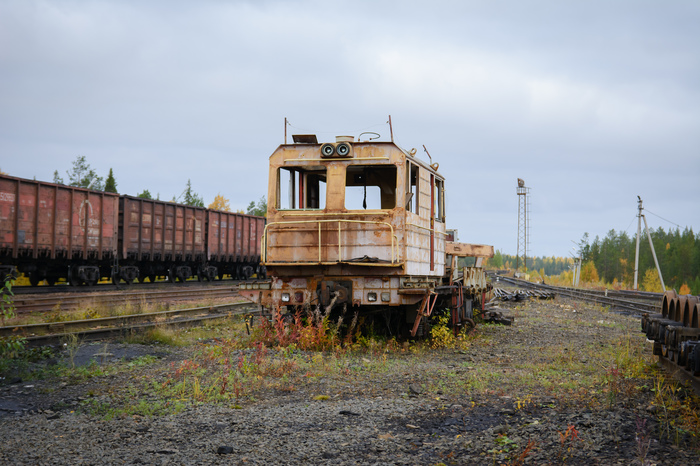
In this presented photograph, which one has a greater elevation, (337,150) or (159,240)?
(337,150)

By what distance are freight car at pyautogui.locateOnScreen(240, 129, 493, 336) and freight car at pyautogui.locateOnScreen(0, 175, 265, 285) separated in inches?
542

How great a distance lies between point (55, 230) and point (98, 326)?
1088 centimetres

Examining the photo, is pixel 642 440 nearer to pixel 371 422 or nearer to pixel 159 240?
pixel 371 422

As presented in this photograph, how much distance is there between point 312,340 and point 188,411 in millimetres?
3529

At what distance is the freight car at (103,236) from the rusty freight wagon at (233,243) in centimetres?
5

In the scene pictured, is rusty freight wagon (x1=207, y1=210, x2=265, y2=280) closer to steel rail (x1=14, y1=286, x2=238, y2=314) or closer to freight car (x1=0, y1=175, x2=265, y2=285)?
freight car (x1=0, y1=175, x2=265, y2=285)


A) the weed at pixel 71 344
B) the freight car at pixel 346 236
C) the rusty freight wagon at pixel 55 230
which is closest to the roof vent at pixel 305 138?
the freight car at pixel 346 236

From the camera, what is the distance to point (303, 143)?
31.0ft

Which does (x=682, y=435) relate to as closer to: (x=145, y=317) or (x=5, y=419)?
(x=5, y=419)

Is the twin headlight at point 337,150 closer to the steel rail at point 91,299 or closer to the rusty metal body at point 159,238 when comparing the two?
the steel rail at point 91,299

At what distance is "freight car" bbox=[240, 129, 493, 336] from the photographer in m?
8.90

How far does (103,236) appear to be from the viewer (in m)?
22.8

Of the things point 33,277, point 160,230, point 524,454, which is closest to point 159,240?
point 160,230

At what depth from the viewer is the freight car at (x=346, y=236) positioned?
8.90m
